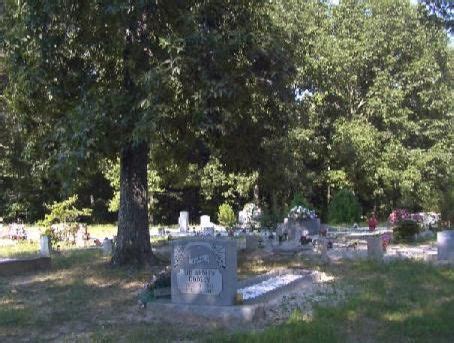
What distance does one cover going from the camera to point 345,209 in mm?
29750

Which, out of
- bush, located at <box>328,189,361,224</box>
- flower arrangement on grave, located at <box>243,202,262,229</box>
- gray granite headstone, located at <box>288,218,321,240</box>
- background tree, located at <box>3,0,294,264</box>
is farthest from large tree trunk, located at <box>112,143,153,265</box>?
bush, located at <box>328,189,361,224</box>

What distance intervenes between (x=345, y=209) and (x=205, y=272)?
72.7ft

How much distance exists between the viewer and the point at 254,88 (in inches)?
518

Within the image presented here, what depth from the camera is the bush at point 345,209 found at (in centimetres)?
2964

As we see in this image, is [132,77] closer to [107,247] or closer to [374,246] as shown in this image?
[107,247]

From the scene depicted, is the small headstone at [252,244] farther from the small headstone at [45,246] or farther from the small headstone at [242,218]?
the small headstone at [242,218]

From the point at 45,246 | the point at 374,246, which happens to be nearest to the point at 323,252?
the point at 374,246

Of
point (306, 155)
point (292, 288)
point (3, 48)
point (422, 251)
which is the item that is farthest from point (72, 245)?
point (306, 155)

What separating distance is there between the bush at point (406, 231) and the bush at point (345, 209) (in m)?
10.4

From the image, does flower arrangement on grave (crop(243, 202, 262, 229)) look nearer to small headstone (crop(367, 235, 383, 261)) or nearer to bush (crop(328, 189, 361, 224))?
bush (crop(328, 189, 361, 224))

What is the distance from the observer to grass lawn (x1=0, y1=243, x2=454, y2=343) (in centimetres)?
714

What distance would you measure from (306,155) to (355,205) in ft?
15.6

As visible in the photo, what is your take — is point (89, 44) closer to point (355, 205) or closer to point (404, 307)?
point (404, 307)

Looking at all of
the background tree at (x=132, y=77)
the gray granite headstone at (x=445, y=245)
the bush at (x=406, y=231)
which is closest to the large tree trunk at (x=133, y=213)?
the background tree at (x=132, y=77)
